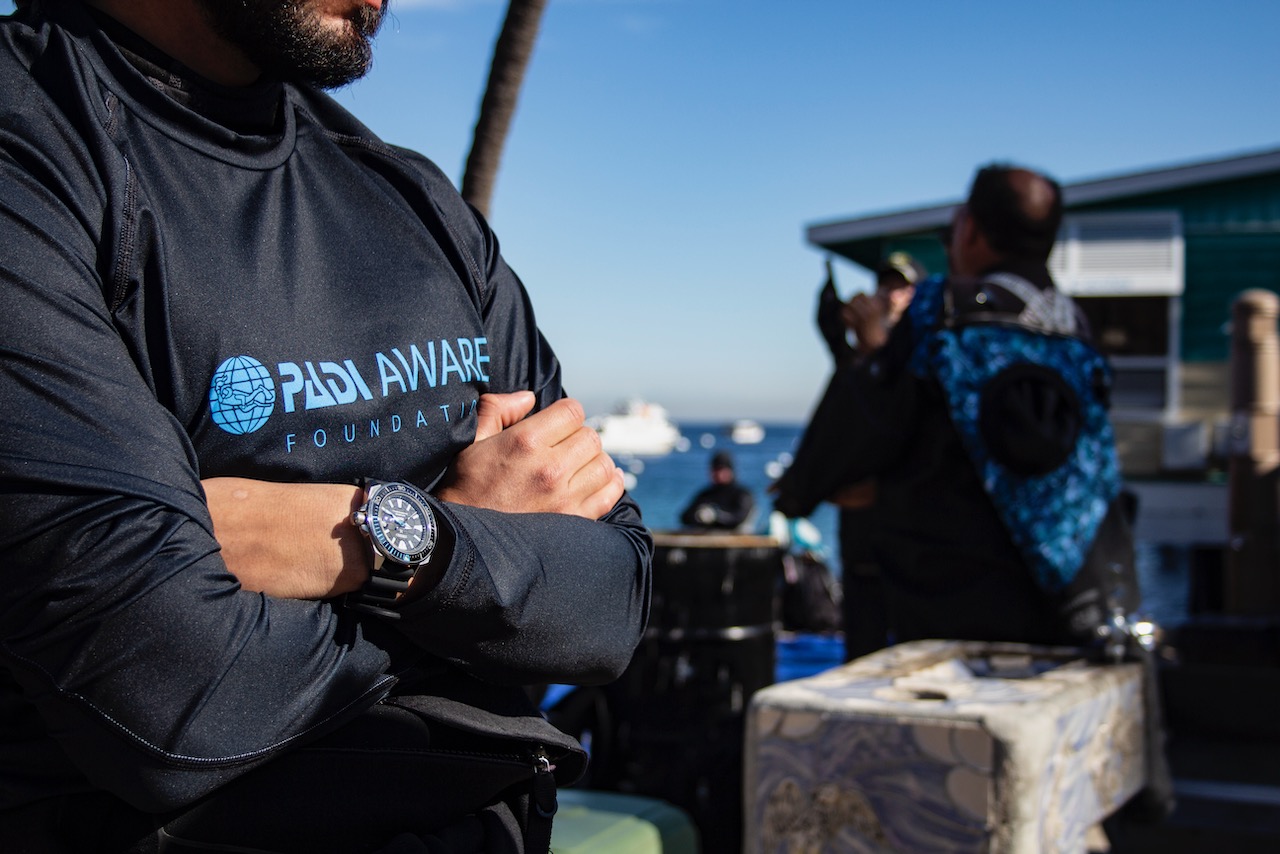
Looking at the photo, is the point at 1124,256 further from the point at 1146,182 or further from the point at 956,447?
the point at 956,447

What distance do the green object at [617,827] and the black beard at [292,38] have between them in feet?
6.01

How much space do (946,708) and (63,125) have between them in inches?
88.1

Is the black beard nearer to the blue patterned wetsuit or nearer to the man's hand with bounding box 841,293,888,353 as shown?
the blue patterned wetsuit

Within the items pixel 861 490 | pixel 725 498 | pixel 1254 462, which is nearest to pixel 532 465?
pixel 861 490

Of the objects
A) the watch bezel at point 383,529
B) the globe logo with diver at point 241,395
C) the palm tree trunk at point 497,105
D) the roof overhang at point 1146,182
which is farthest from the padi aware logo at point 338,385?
the roof overhang at point 1146,182

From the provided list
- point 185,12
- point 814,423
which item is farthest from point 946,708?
point 185,12

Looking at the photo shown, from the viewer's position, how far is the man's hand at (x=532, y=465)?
1.68 meters

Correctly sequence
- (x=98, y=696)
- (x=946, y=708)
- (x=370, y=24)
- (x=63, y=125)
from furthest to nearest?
(x=946, y=708)
(x=370, y=24)
(x=63, y=125)
(x=98, y=696)

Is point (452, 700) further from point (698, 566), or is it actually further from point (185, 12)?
point (698, 566)

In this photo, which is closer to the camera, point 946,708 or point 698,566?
point 946,708

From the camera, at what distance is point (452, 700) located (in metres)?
1.56

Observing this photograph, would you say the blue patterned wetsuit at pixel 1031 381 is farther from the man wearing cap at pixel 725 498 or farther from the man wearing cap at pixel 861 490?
the man wearing cap at pixel 725 498

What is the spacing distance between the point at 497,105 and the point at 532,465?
2.20 metres

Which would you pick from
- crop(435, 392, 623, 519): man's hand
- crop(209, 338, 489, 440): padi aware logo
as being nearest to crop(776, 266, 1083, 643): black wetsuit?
crop(435, 392, 623, 519): man's hand
